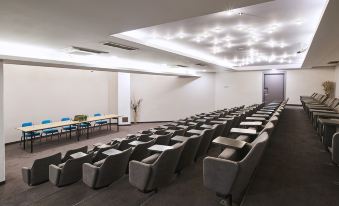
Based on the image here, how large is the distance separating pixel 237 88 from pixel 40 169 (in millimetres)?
12506

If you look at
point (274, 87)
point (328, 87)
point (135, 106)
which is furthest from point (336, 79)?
point (135, 106)

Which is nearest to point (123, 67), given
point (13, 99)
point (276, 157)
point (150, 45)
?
point (150, 45)

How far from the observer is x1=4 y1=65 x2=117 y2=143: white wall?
8.37 meters

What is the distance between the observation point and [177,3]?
8.56 feet

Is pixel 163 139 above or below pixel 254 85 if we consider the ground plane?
below

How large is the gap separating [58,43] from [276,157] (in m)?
5.61

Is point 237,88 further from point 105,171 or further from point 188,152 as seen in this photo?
point 105,171

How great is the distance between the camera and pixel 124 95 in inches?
491

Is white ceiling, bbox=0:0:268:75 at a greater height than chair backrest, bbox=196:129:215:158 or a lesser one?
greater

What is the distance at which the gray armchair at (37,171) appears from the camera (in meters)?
4.13

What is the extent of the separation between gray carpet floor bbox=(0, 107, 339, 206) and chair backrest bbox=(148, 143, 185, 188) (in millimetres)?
138

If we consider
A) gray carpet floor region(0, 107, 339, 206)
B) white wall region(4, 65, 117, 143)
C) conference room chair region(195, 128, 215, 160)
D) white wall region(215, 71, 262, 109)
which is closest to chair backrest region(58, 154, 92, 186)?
gray carpet floor region(0, 107, 339, 206)

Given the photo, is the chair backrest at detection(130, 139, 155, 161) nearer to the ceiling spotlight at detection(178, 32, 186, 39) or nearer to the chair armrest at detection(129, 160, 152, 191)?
the chair armrest at detection(129, 160, 152, 191)

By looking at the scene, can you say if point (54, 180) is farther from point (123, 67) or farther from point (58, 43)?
point (123, 67)
